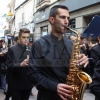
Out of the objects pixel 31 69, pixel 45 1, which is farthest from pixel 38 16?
pixel 31 69

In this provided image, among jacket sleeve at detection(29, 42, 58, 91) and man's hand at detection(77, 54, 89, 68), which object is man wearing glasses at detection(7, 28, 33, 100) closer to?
jacket sleeve at detection(29, 42, 58, 91)

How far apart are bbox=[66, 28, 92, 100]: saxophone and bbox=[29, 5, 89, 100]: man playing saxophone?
115 millimetres

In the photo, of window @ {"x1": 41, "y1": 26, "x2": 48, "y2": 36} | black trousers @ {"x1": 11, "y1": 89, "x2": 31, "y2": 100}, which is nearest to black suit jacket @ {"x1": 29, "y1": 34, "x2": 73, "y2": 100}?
black trousers @ {"x1": 11, "y1": 89, "x2": 31, "y2": 100}

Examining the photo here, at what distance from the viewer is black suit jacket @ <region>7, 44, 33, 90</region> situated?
3.98 m

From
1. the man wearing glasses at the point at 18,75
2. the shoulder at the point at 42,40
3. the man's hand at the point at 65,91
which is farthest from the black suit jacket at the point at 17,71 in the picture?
the man's hand at the point at 65,91

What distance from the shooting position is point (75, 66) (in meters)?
2.49

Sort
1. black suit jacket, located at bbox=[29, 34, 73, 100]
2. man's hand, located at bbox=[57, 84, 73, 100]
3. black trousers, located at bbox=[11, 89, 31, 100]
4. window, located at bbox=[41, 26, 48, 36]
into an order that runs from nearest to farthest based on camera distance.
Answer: man's hand, located at bbox=[57, 84, 73, 100] → black suit jacket, located at bbox=[29, 34, 73, 100] → black trousers, located at bbox=[11, 89, 31, 100] → window, located at bbox=[41, 26, 48, 36]

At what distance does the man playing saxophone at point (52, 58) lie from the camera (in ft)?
8.48

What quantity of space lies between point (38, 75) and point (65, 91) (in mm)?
376

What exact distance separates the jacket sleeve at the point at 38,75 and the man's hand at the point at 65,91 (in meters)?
0.07

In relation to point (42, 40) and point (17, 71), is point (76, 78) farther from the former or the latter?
point (17, 71)

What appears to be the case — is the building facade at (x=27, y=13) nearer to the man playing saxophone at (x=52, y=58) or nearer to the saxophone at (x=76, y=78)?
the man playing saxophone at (x=52, y=58)

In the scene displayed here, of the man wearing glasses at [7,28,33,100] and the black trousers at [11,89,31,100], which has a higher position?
the man wearing glasses at [7,28,33,100]

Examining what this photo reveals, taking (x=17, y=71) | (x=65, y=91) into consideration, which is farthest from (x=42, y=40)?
(x=17, y=71)
